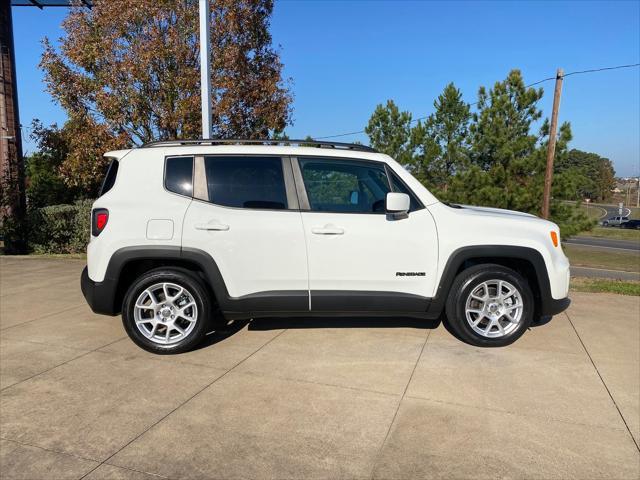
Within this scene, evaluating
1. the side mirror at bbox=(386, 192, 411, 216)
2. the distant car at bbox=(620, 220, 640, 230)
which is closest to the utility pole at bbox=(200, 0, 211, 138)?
the side mirror at bbox=(386, 192, 411, 216)

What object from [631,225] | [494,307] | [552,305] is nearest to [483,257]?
[494,307]

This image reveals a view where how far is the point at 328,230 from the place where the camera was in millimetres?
3941

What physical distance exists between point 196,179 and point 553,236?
3.27 meters

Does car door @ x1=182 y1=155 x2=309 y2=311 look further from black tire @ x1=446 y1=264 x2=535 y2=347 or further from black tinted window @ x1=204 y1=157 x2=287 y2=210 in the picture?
black tire @ x1=446 y1=264 x2=535 y2=347

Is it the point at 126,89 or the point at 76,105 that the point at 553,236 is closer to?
the point at 126,89

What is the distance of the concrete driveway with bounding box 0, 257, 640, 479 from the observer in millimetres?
2514

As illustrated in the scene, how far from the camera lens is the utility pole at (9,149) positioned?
1125 cm

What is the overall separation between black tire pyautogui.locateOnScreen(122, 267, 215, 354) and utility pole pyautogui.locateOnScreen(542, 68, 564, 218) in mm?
11637

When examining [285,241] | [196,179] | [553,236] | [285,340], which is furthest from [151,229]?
[553,236]

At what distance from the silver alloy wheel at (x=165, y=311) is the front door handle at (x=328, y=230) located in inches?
48.7

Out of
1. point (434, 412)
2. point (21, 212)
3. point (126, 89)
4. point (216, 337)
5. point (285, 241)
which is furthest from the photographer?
point (21, 212)

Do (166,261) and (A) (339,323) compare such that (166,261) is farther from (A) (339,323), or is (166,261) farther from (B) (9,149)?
(B) (9,149)

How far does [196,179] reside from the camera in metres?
4.02

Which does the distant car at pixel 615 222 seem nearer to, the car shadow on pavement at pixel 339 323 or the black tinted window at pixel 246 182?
the car shadow on pavement at pixel 339 323
